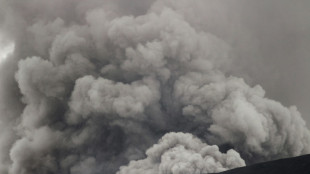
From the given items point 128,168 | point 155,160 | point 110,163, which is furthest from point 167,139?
point 110,163

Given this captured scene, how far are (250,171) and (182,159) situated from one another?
1062 centimetres

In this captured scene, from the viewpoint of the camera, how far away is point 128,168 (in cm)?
4544

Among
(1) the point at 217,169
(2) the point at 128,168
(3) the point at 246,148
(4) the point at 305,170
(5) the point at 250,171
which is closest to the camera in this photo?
(4) the point at 305,170

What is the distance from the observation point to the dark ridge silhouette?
28469mm

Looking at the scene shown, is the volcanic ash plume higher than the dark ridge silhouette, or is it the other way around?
the volcanic ash plume

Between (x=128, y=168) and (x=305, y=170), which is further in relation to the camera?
(x=128, y=168)

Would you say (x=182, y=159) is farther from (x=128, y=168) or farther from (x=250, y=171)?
(x=250, y=171)

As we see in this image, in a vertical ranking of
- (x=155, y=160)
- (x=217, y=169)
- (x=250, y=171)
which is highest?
(x=155, y=160)

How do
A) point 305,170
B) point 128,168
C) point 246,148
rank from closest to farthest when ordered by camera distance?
point 305,170, point 128,168, point 246,148

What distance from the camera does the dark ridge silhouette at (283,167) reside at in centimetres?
2847

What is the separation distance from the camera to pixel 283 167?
30.7 meters

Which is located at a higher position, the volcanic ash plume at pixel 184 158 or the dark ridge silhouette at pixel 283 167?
the volcanic ash plume at pixel 184 158

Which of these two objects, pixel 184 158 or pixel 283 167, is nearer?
pixel 283 167

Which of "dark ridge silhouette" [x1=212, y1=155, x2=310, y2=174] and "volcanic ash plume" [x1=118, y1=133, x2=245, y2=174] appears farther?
"volcanic ash plume" [x1=118, y1=133, x2=245, y2=174]
